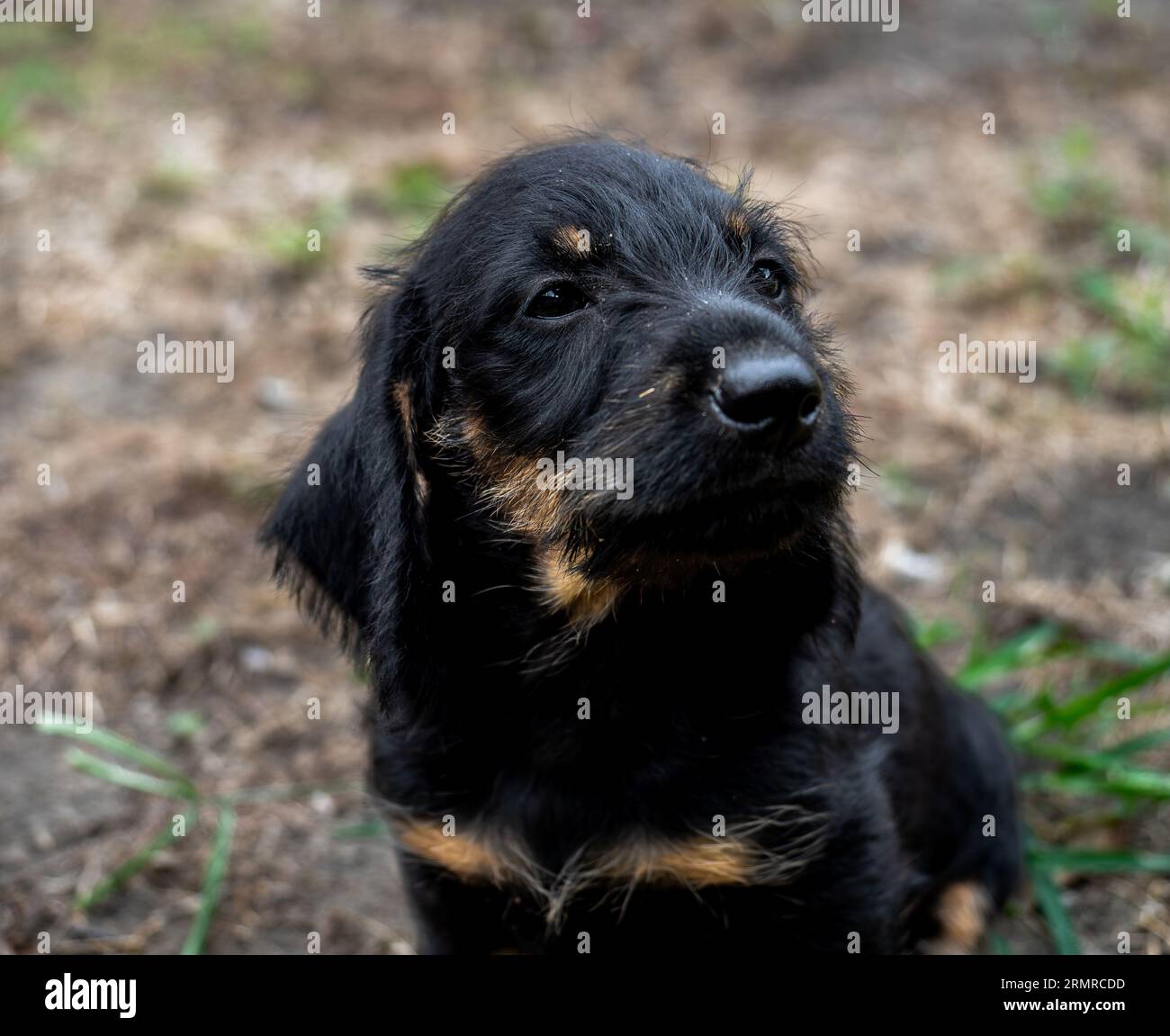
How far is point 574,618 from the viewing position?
337cm

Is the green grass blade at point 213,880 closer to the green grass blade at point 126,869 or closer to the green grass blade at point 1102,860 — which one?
the green grass blade at point 126,869

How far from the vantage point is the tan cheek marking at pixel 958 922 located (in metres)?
4.16

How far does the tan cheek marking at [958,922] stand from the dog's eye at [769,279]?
6.70 ft

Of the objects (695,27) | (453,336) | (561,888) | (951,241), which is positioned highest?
(695,27)

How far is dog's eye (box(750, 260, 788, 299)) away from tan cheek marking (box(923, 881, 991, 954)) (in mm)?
2043

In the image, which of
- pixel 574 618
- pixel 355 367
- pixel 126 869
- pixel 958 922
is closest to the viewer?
pixel 574 618

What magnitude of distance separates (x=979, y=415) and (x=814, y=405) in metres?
4.20

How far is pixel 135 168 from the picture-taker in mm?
8680

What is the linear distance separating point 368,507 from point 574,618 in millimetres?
612

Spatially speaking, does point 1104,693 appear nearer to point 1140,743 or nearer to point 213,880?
point 1140,743

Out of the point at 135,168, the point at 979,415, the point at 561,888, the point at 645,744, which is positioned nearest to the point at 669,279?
the point at 645,744

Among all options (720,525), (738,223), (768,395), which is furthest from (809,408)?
(738,223)

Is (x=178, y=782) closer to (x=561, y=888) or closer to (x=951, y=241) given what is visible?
(x=561, y=888)

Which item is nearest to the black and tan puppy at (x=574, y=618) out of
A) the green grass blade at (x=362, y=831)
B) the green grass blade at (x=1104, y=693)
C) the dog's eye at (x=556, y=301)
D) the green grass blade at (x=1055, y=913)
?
the dog's eye at (x=556, y=301)
